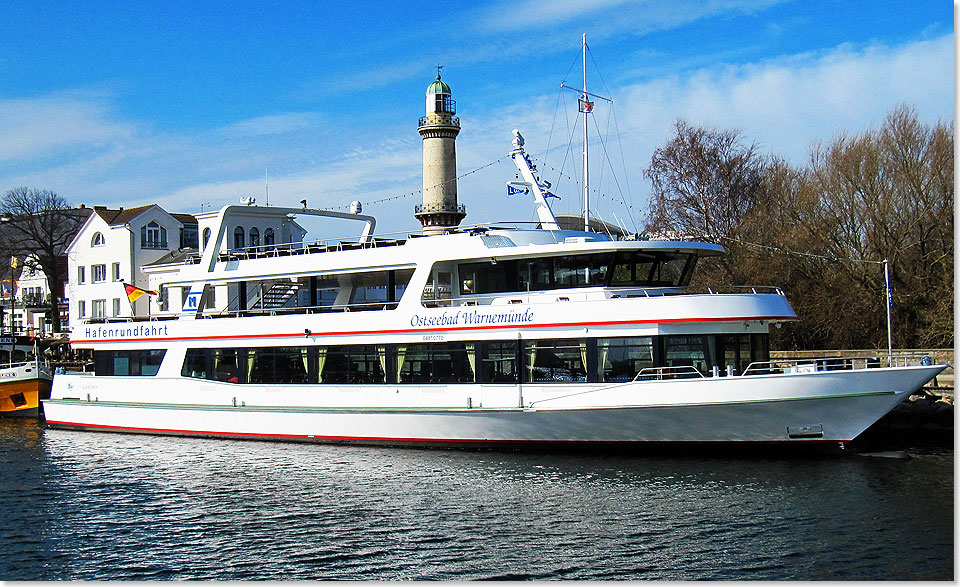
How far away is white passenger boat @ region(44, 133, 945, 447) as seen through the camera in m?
18.1

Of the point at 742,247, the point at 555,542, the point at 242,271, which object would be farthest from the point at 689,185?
the point at 555,542

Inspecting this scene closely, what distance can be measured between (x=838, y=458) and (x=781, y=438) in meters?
1.26

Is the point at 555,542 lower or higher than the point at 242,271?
lower

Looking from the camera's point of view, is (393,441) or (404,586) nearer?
(404,586)

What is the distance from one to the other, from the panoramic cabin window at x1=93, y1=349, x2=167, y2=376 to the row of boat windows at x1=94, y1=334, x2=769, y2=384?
1.17m

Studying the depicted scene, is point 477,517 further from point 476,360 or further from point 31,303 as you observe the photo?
point 31,303

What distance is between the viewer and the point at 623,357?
61.8 ft

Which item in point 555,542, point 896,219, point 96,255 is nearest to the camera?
point 555,542

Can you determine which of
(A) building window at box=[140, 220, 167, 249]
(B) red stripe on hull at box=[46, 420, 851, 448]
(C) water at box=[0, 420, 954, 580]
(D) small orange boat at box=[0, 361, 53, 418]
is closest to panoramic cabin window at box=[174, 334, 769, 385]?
(B) red stripe on hull at box=[46, 420, 851, 448]

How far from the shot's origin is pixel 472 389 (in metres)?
20.0

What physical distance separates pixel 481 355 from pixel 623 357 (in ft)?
10.1

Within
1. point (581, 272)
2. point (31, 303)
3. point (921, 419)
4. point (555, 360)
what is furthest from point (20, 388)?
point (921, 419)

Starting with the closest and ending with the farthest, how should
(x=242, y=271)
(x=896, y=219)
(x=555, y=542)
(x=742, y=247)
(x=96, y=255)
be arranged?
1. (x=555, y=542)
2. (x=242, y=271)
3. (x=896, y=219)
4. (x=742, y=247)
5. (x=96, y=255)

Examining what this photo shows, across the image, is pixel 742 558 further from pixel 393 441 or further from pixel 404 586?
pixel 393 441
